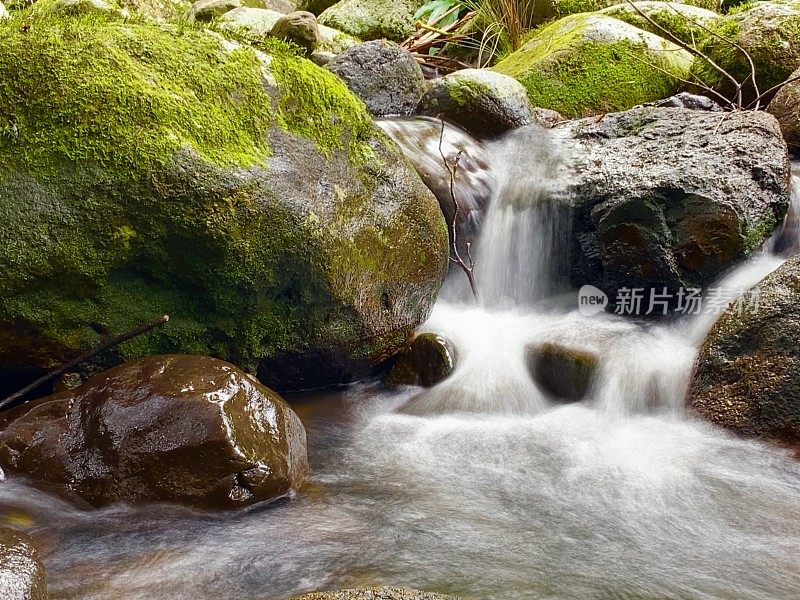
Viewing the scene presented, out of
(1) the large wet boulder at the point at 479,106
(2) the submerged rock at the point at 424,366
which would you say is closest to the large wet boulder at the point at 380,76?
(1) the large wet boulder at the point at 479,106

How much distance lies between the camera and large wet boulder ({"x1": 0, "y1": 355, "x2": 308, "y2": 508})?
9.19 feet

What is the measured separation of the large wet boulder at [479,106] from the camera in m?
6.44

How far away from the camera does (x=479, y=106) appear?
21.1ft

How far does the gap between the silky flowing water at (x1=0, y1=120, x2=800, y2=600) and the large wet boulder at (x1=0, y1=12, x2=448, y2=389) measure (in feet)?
2.03

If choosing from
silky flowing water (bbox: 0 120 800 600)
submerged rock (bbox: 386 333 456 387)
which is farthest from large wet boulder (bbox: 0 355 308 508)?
submerged rock (bbox: 386 333 456 387)

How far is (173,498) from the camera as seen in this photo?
2791 mm

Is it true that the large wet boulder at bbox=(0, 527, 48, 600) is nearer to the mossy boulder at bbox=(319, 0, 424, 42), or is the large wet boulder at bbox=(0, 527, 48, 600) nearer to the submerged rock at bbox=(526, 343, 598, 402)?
the submerged rock at bbox=(526, 343, 598, 402)

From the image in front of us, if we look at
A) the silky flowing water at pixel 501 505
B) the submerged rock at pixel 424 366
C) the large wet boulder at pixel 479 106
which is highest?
the large wet boulder at pixel 479 106

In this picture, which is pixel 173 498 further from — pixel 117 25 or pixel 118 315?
pixel 117 25

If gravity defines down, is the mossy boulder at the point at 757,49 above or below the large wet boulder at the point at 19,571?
above

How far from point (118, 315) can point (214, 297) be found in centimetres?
47

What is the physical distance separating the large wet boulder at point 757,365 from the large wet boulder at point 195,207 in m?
1.78

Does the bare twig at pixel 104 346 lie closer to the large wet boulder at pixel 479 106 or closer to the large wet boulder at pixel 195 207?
the large wet boulder at pixel 195 207

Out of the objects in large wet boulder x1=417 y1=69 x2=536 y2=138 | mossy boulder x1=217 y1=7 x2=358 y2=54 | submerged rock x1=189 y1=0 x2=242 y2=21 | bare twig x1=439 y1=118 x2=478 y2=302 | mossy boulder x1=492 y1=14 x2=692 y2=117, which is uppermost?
submerged rock x1=189 y1=0 x2=242 y2=21
